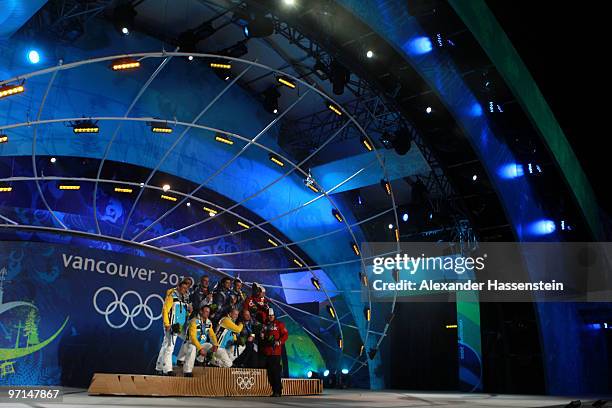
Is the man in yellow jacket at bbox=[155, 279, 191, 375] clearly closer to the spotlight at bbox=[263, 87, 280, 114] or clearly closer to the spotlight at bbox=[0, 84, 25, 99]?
the spotlight at bbox=[0, 84, 25, 99]

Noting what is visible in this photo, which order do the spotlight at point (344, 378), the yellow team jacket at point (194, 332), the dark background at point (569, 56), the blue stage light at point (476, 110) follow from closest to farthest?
the yellow team jacket at point (194, 332) → the dark background at point (569, 56) → the blue stage light at point (476, 110) → the spotlight at point (344, 378)

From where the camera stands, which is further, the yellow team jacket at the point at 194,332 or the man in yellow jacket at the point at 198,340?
the yellow team jacket at the point at 194,332

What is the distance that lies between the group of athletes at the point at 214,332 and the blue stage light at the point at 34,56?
8254 millimetres

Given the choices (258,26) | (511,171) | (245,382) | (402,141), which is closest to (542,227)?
(511,171)

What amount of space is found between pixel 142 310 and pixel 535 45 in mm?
15210

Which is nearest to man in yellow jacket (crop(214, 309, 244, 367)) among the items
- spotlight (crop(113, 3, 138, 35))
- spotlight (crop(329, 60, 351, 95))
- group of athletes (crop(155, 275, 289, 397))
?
group of athletes (crop(155, 275, 289, 397))

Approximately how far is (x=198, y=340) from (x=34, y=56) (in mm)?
9591

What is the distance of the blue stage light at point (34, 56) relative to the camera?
651 inches

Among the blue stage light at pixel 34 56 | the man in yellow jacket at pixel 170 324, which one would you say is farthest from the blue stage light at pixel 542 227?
the blue stage light at pixel 34 56

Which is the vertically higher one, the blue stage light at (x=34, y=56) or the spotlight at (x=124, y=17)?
the spotlight at (x=124, y=17)

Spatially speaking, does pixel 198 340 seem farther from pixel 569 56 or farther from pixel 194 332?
pixel 569 56

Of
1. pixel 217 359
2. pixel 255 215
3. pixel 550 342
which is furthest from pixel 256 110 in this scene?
pixel 550 342

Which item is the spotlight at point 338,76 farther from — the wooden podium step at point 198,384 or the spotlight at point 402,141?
the wooden podium step at point 198,384

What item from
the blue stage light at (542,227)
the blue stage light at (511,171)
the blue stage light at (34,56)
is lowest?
the blue stage light at (542,227)
